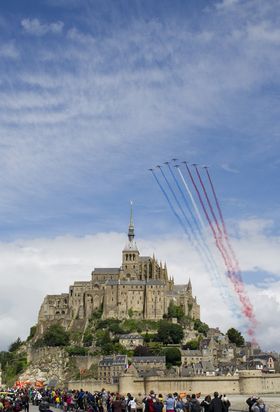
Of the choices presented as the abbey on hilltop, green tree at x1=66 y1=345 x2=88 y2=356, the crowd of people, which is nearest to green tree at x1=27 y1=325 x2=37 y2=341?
the abbey on hilltop

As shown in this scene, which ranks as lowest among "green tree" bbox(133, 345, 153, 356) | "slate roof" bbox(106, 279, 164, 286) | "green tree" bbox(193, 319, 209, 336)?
"green tree" bbox(133, 345, 153, 356)

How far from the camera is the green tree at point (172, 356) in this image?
102m

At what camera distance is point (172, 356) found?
102188 mm

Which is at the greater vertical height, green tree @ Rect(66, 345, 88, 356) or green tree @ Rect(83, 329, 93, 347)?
green tree @ Rect(83, 329, 93, 347)

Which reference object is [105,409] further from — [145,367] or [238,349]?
[238,349]

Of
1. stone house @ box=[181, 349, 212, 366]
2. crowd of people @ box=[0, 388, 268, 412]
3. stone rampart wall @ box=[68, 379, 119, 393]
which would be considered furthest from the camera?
stone house @ box=[181, 349, 212, 366]

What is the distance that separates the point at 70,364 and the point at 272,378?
47925mm

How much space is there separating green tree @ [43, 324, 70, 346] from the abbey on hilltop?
17.3 feet

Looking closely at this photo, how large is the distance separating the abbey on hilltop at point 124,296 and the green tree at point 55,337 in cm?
529

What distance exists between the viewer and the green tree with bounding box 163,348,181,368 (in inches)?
4018

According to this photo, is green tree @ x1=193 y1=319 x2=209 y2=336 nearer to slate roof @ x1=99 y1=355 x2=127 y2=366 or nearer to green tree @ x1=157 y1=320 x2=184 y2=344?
green tree @ x1=157 y1=320 x2=184 y2=344

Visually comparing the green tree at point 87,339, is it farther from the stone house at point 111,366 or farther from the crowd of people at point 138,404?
the crowd of people at point 138,404

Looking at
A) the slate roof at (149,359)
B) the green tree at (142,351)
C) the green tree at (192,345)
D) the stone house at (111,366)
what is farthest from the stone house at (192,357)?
the stone house at (111,366)

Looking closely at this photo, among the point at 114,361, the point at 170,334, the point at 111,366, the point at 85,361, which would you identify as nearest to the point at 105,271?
the point at 170,334
